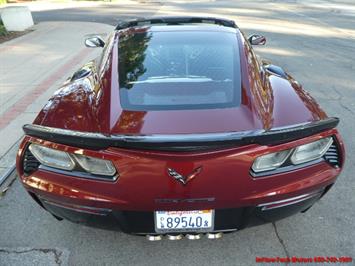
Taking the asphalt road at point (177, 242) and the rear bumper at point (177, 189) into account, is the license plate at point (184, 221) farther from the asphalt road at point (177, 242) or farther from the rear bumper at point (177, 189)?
the asphalt road at point (177, 242)

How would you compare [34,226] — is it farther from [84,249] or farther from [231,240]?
[231,240]

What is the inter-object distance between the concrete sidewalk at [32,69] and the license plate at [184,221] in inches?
88.6

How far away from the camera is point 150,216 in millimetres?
2455

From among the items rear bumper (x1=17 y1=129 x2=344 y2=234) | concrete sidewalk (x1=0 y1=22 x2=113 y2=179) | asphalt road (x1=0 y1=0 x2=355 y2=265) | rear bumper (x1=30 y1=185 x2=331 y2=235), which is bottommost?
concrete sidewalk (x1=0 y1=22 x2=113 y2=179)

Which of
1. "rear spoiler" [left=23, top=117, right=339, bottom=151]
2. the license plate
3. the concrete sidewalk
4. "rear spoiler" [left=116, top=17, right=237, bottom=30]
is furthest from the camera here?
the concrete sidewalk

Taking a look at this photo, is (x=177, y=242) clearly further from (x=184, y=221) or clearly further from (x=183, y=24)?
(x=183, y=24)

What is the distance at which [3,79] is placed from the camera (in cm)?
748

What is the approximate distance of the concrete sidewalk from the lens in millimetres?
5160

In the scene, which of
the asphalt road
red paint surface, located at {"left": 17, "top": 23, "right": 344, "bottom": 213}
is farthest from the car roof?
the asphalt road

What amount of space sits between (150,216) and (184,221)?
202 millimetres

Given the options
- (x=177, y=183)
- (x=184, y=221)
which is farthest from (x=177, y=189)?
(x=184, y=221)

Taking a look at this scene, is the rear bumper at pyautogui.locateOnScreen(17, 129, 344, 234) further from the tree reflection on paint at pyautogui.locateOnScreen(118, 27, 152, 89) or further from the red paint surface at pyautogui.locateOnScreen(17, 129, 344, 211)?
the tree reflection on paint at pyautogui.locateOnScreen(118, 27, 152, 89)

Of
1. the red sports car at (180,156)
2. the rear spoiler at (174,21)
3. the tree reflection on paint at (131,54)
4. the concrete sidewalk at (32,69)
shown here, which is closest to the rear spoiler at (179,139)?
the red sports car at (180,156)

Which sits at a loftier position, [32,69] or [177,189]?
[177,189]
